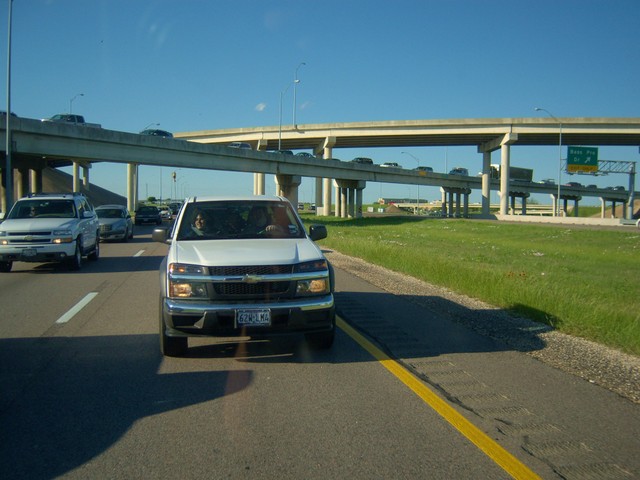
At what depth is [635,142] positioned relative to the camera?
72.1 m

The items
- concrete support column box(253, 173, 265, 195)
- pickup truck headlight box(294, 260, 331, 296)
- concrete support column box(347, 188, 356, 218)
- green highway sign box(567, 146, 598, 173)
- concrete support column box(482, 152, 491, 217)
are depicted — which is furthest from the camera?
concrete support column box(253, 173, 265, 195)

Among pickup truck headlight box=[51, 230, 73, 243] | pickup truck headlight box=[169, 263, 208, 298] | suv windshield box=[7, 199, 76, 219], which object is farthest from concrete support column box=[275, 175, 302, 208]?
pickup truck headlight box=[169, 263, 208, 298]

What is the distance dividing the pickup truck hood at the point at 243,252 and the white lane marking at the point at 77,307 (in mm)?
3226

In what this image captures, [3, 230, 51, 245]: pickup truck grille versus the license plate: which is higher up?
[3, 230, 51, 245]: pickup truck grille

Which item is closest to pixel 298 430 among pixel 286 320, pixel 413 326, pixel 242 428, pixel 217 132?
pixel 242 428

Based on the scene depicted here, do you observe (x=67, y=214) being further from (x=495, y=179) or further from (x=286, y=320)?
(x=495, y=179)

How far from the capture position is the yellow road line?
13.9 feet

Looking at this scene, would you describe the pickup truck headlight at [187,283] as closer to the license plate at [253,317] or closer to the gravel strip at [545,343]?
the license plate at [253,317]

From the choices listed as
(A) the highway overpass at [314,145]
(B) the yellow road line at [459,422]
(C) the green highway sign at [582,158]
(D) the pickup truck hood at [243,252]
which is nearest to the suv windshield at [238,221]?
(D) the pickup truck hood at [243,252]

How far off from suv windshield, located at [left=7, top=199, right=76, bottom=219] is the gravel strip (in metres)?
9.76

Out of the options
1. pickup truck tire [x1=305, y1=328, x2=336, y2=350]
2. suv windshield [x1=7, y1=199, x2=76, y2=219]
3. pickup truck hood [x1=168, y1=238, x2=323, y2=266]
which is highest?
suv windshield [x1=7, y1=199, x2=76, y2=219]

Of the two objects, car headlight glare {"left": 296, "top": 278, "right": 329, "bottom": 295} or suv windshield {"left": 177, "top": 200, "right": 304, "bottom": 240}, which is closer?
car headlight glare {"left": 296, "top": 278, "right": 329, "bottom": 295}

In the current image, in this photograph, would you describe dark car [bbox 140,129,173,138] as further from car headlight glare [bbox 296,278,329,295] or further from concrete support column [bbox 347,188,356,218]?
car headlight glare [bbox 296,278,329,295]

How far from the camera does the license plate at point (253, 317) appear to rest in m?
6.44
